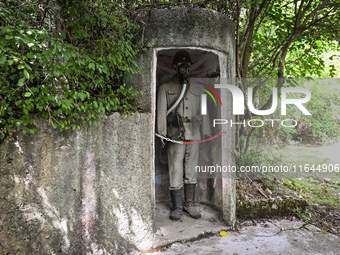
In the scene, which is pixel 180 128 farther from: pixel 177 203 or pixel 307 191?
pixel 307 191

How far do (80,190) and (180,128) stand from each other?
1.85 metres

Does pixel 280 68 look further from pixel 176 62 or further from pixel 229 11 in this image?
pixel 176 62

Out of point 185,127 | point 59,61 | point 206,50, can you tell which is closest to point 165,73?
point 185,127

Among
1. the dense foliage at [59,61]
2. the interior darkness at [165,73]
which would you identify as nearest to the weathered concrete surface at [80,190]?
the dense foliage at [59,61]

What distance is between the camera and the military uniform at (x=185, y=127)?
3971 mm

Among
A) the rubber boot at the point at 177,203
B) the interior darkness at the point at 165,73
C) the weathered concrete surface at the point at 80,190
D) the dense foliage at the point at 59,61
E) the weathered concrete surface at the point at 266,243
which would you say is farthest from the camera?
the interior darkness at the point at 165,73

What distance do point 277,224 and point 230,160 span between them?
128 centimetres

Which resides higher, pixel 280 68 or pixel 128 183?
pixel 280 68

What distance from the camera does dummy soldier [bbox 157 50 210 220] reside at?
156 inches

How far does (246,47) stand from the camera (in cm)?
503

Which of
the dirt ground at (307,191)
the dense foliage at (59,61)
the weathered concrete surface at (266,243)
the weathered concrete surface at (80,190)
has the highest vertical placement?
the dense foliage at (59,61)

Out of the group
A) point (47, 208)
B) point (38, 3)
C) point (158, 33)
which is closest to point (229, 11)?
point (158, 33)

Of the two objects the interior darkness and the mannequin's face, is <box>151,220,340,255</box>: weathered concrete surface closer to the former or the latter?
the interior darkness

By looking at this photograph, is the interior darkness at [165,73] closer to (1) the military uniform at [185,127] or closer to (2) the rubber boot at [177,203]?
(1) the military uniform at [185,127]
